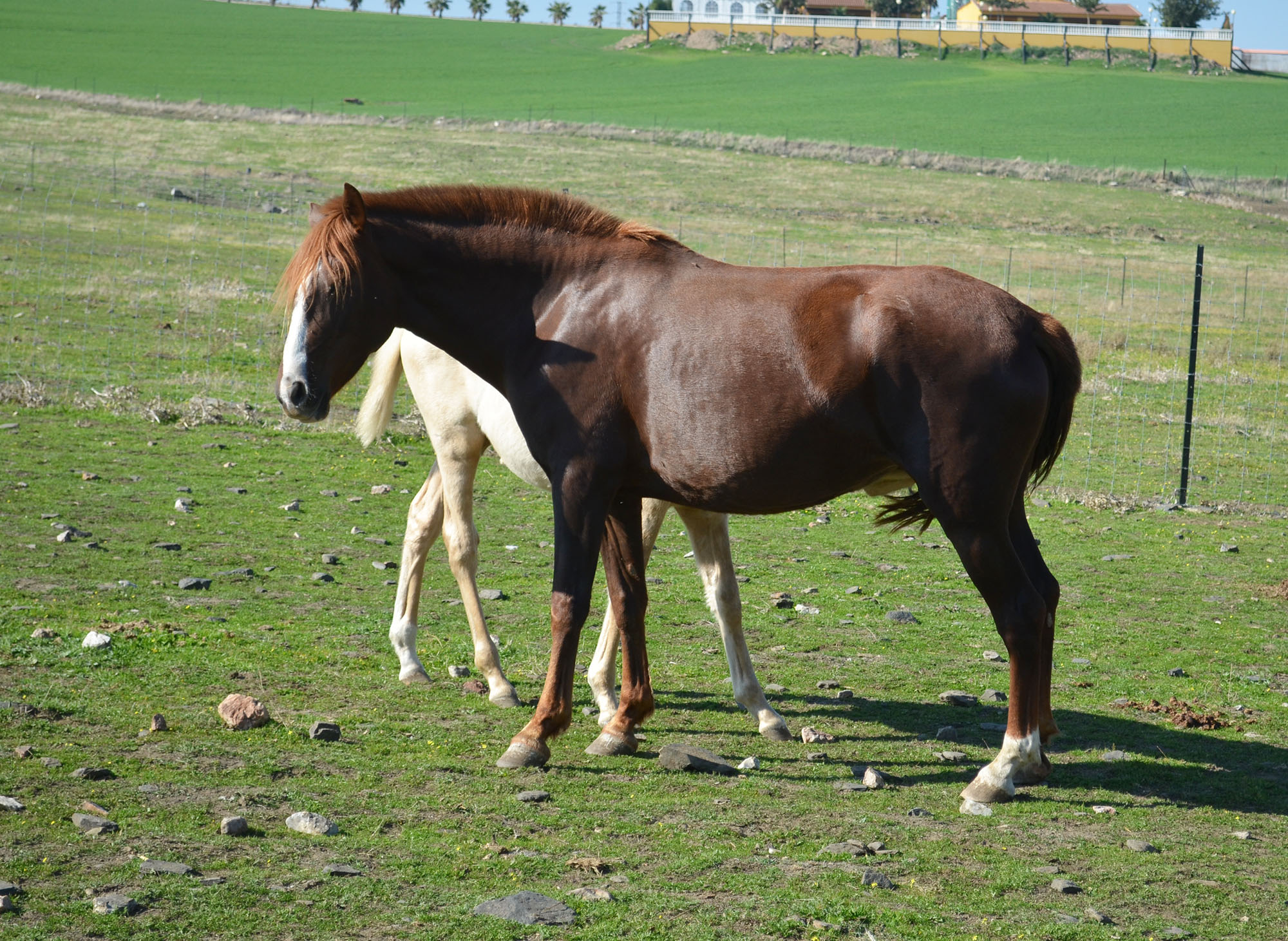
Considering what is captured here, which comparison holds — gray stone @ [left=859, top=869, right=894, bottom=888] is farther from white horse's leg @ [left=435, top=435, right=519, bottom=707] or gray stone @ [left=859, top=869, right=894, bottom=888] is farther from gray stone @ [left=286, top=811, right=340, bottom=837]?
white horse's leg @ [left=435, top=435, right=519, bottom=707]

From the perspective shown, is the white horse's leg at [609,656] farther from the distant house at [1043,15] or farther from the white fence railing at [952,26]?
the distant house at [1043,15]

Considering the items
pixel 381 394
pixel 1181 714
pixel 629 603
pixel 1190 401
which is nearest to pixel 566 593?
pixel 629 603

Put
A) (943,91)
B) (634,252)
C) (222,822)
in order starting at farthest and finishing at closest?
(943,91) → (634,252) → (222,822)

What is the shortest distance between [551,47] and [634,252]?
314ft

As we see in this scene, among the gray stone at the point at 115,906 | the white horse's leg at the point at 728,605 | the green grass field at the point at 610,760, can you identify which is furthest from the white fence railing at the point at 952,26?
the gray stone at the point at 115,906

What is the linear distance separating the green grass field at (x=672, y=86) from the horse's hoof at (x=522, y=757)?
170ft

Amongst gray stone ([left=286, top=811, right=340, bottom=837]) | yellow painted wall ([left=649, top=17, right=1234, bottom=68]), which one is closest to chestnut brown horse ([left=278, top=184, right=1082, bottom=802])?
gray stone ([left=286, top=811, right=340, bottom=837])

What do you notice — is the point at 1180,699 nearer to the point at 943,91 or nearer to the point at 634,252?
the point at 634,252

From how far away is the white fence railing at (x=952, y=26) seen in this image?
85.2 metres

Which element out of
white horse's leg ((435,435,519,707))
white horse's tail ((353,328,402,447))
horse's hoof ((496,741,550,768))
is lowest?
horse's hoof ((496,741,550,768))

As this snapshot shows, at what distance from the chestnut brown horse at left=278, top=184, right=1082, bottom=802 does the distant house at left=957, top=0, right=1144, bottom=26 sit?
10006 cm

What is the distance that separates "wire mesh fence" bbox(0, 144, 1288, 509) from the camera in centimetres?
1414

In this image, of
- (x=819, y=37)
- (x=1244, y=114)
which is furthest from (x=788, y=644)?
(x=819, y=37)

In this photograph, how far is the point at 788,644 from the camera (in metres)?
7.57
